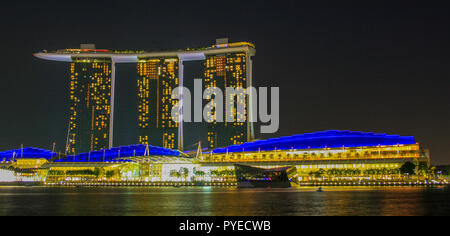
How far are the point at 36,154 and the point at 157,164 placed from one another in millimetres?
61189

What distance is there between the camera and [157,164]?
134750 mm

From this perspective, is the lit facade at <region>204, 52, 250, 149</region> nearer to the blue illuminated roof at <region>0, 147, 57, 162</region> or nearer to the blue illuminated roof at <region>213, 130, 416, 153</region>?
the blue illuminated roof at <region>213, 130, 416, 153</region>

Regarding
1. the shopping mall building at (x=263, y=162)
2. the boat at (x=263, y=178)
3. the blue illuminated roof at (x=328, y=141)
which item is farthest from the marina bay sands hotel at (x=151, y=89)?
the boat at (x=263, y=178)

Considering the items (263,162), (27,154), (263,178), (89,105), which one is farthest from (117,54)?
(263,178)

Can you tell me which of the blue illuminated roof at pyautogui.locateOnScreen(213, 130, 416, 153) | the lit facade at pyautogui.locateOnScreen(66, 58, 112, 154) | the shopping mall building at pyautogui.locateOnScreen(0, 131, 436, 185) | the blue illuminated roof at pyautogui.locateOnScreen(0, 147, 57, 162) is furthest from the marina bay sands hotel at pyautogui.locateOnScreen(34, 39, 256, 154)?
the blue illuminated roof at pyautogui.locateOnScreen(213, 130, 416, 153)

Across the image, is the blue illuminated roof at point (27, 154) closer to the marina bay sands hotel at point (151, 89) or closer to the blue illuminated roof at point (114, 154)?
the marina bay sands hotel at point (151, 89)

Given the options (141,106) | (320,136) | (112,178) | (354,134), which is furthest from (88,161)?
(354,134)

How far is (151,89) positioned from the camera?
198m

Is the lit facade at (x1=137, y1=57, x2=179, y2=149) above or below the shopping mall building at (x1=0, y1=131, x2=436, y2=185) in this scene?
above

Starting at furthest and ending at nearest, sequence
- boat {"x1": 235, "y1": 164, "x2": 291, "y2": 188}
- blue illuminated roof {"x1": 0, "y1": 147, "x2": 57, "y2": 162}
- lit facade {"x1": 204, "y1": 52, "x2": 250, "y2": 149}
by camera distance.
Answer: lit facade {"x1": 204, "y1": 52, "x2": 250, "y2": 149} → blue illuminated roof {"x1": 0, "y1": 147, "x2": 57, "y2": 162} → boat {"x1": 235, "y1": 164, "x2": 291, "y2": 188}

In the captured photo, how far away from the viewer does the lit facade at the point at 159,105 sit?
19662cm

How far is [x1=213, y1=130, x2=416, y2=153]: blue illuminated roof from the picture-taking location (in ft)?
407

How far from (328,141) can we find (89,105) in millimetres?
108094

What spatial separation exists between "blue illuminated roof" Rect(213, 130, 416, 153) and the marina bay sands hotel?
1567 inches
